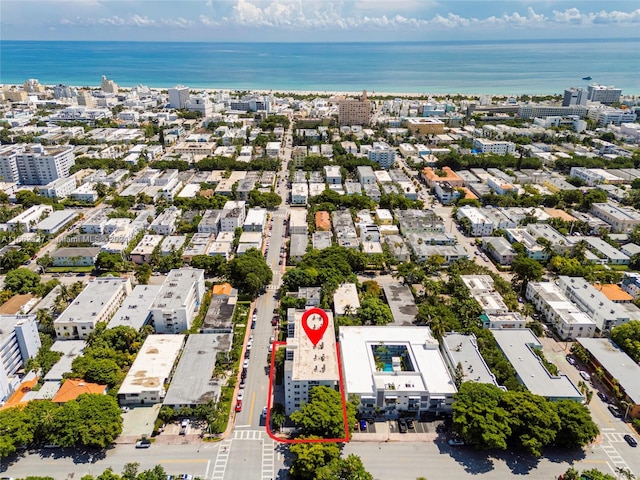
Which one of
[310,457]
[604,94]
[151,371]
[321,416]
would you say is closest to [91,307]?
[151,371]

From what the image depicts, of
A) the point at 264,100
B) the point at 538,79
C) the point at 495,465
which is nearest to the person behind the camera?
the point at 495,465

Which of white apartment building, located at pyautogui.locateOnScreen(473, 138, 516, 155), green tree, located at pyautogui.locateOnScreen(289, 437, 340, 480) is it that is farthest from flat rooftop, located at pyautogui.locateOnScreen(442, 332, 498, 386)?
white apartment building, located at pyautogui.locateOnScreen(473, 138, 516, 155)

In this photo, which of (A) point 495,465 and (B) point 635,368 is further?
(B) point 635,368

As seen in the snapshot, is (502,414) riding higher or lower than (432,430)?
higher

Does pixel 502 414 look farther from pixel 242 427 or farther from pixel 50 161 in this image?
pixel 50 161

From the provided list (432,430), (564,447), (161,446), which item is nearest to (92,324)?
(161,446)

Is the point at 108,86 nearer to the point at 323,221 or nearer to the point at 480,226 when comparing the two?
the point at 323,221

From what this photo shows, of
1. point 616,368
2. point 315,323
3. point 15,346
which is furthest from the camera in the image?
point 315,323

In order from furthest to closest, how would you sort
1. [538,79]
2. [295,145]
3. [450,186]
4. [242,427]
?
[538,79], [295,145], [450,186], [242,427]
